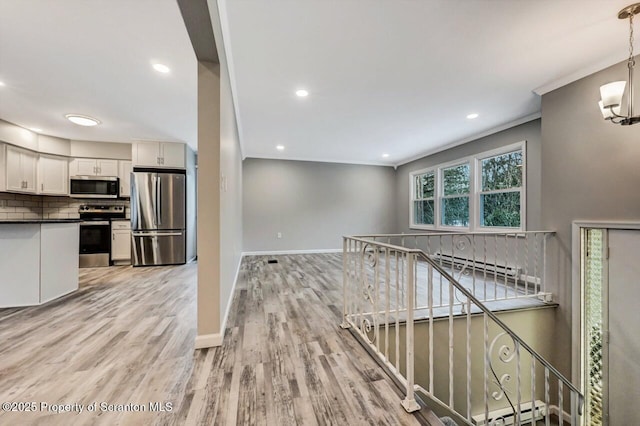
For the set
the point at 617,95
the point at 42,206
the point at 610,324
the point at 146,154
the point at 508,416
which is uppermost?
the point at 146,154

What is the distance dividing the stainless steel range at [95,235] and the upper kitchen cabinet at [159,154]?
4.08ft

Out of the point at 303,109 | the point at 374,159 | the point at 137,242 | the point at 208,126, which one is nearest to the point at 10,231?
the point at 137,242

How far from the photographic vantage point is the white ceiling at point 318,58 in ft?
5.84

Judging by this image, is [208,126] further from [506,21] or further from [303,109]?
[506,21]

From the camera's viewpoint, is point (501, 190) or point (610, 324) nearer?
point (610, 324)

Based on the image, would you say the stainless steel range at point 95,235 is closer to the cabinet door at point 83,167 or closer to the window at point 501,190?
the cabinet door at point 83,167

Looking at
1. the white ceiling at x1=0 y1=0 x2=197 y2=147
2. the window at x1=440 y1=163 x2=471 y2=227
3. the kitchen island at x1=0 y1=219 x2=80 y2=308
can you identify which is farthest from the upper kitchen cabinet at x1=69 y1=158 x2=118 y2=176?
the window at x1=440 y1=163 x2=471 y2=227

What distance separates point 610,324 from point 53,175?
27.2 ft

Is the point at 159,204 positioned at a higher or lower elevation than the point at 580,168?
lower

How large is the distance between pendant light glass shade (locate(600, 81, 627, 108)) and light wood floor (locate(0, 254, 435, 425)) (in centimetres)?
257

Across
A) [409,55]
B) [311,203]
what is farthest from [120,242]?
[409,55]

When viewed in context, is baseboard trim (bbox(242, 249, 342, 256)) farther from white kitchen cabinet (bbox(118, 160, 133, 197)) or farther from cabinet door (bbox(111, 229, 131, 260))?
white kitchen cabinet (bbox(118, 160, 133, 197))

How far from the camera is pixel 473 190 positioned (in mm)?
4566

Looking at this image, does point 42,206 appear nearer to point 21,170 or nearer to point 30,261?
point 21,170
